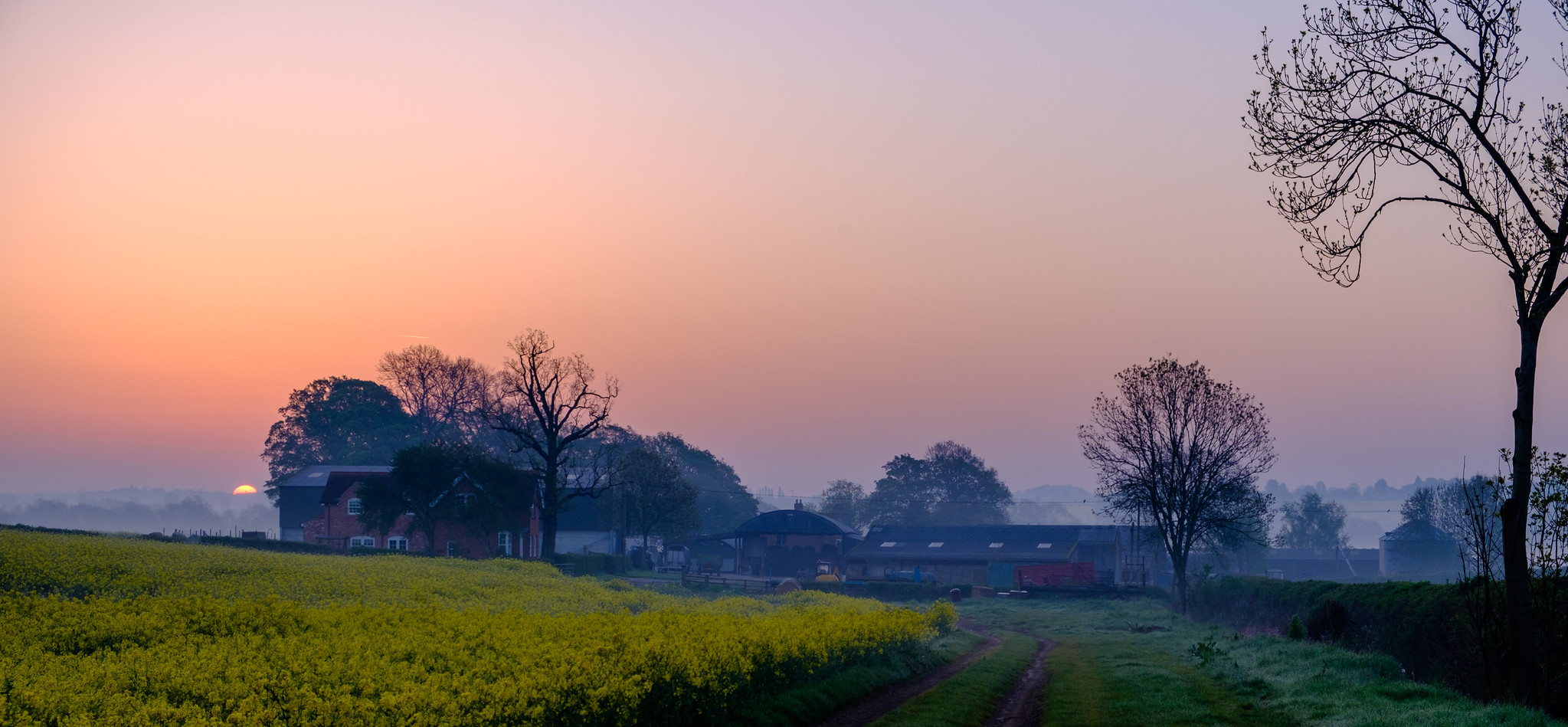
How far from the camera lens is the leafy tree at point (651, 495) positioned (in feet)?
316

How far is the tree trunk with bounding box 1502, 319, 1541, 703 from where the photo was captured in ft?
54.2

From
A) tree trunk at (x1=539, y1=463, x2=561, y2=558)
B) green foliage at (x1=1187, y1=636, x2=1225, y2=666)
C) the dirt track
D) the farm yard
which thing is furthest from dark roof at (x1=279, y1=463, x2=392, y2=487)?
green foliage at (x1=1187, y1=636, x2=1225, y2=666)

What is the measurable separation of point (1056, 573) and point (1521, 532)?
75.4 metres

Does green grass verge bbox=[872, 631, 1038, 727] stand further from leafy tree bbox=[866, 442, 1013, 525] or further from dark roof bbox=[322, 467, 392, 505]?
leafy tree bbox=[866, 442, 1013, 525]

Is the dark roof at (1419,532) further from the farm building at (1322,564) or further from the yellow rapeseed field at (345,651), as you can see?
the yellow rapeseed field at (345,651)

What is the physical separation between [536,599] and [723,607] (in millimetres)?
6108

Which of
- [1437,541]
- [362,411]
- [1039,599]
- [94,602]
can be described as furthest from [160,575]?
[1437,541]

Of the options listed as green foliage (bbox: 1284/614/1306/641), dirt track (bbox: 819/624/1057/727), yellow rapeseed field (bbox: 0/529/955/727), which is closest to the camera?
yellow rapeseed field (bbox: 0/529/955/727)

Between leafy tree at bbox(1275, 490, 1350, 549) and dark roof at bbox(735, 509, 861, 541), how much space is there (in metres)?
104

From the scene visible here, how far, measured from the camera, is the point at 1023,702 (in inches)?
912

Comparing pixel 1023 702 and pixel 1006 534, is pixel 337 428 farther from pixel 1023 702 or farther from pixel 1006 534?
pixel 1023 702

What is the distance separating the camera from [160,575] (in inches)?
1106

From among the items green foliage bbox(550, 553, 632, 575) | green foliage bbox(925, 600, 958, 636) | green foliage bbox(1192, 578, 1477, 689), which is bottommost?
green foliage bbox(550, 553, 632, 575)

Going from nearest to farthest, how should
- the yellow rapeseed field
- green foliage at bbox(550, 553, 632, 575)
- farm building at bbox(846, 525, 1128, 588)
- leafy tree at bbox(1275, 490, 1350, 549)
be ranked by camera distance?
the yellow rapeseed field, green foliage at bbox(550, 553, 632, 575), farm building at bbox(846, 525, 1128, 588), leafy tree at bbox(1275, 490, 1350, 549)
